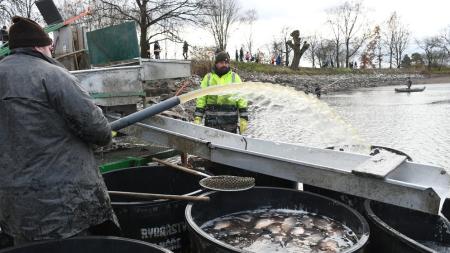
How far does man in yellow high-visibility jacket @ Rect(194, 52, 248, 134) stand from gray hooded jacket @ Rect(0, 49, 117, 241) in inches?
138

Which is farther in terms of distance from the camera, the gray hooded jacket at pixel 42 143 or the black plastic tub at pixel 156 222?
the black plastic tub at pixel 156 222

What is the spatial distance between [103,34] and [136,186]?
3488 millimetres

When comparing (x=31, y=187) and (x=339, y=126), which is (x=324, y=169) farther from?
(x=339, y=126)

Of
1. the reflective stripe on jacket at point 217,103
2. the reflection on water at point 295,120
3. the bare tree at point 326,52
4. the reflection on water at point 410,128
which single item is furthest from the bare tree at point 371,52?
the reflective stripe on jacket at point 217,103

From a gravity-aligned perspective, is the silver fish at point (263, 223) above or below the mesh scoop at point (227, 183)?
below

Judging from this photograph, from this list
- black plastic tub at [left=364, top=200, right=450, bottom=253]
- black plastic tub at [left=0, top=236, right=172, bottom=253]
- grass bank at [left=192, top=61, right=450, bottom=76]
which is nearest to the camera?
black plastic tub at [left=0, top=236, right=172, bottom=253]

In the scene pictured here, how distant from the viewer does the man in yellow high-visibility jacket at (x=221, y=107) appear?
233 inches

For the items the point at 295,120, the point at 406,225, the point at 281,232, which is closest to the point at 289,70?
the point at 295,120

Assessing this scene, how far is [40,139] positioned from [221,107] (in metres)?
3.74

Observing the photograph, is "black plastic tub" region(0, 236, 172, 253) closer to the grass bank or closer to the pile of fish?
the pile of fish

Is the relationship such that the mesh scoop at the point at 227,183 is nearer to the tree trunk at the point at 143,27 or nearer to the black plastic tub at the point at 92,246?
the black plastic tub at the point at 92,246

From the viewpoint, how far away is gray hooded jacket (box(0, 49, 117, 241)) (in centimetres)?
237

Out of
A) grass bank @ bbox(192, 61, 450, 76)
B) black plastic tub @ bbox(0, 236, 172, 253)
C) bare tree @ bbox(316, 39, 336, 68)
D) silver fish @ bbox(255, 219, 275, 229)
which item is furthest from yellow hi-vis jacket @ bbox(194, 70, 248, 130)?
bare tree @ bbox(316, 39, 336, 68)

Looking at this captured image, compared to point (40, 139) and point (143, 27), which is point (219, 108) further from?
point (143, 27)
